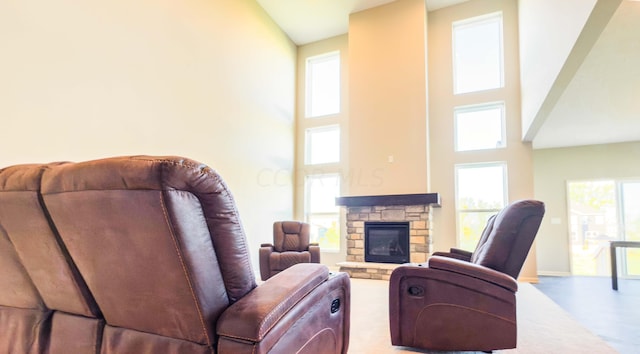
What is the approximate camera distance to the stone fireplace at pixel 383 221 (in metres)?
5.63

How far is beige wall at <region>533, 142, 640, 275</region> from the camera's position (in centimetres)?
646

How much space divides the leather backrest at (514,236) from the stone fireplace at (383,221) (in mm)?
3343

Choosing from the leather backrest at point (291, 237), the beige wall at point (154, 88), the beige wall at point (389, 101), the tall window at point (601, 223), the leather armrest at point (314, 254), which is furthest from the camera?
the tall window at point (601, 223)

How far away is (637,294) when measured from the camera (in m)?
4.52

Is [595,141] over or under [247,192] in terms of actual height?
over

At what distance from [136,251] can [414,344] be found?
184cm

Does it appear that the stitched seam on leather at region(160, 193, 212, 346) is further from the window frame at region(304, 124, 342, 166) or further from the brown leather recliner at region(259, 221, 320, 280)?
the window frame at region(304, 124, 342, 166)

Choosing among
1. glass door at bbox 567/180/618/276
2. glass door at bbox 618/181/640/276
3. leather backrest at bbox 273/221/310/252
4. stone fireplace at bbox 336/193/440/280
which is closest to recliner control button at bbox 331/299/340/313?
leather backrest at bbox 273/221/310/252

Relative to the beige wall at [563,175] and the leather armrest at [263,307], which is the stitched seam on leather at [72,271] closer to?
the leather armrest at [263,307]

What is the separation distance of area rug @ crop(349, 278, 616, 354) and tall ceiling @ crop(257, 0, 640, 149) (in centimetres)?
242

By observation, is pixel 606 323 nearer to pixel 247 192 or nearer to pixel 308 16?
pixel 247 192

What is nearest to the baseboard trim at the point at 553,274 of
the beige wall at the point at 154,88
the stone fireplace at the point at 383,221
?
the stone fireplace at the point at 383,221

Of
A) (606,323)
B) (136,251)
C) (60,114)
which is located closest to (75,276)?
(136,251)

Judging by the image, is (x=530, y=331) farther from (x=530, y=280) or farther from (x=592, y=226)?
(x=592, y=226)
